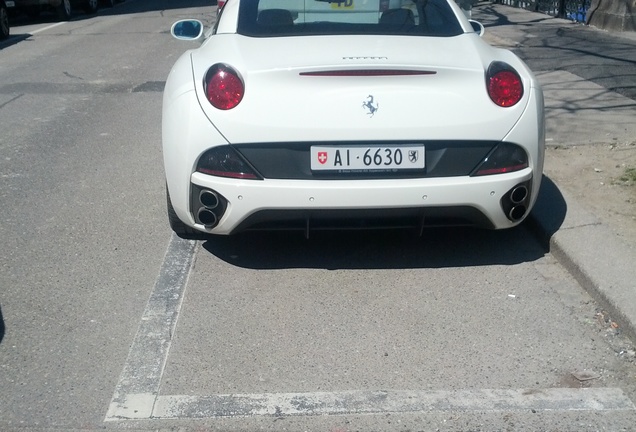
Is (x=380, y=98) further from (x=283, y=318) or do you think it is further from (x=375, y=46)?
(x=283, y=318)

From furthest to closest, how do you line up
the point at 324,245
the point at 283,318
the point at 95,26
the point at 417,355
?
the point at 95,26
the point at 324,245
the point at 283,318
the point at 417,355

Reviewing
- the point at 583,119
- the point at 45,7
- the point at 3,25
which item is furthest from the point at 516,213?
the point at 45,7

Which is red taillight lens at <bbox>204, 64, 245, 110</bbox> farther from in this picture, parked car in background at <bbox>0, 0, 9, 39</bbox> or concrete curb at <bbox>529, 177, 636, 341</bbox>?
parked car in background at <bbox>0, 0, 9, 39</bbox>

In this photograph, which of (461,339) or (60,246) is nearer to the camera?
(461,339)

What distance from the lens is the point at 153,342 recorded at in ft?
13.3

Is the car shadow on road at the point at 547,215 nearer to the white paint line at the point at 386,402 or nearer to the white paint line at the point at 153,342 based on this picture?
the white paint line at the point at 386,402

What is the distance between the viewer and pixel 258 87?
14.6 feet

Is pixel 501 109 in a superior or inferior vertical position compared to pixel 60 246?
superior

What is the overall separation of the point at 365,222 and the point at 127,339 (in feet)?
4.22

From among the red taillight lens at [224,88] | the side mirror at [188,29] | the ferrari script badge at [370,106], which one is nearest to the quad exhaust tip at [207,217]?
the red taillight lens at [224,88]

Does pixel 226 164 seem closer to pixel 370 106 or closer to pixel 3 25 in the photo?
pixel 370 106

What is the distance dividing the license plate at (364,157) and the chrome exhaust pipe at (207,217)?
566 mm

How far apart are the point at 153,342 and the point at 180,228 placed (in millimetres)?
1227

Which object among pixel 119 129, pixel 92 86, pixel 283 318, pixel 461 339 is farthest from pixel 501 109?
pixel 92 86
